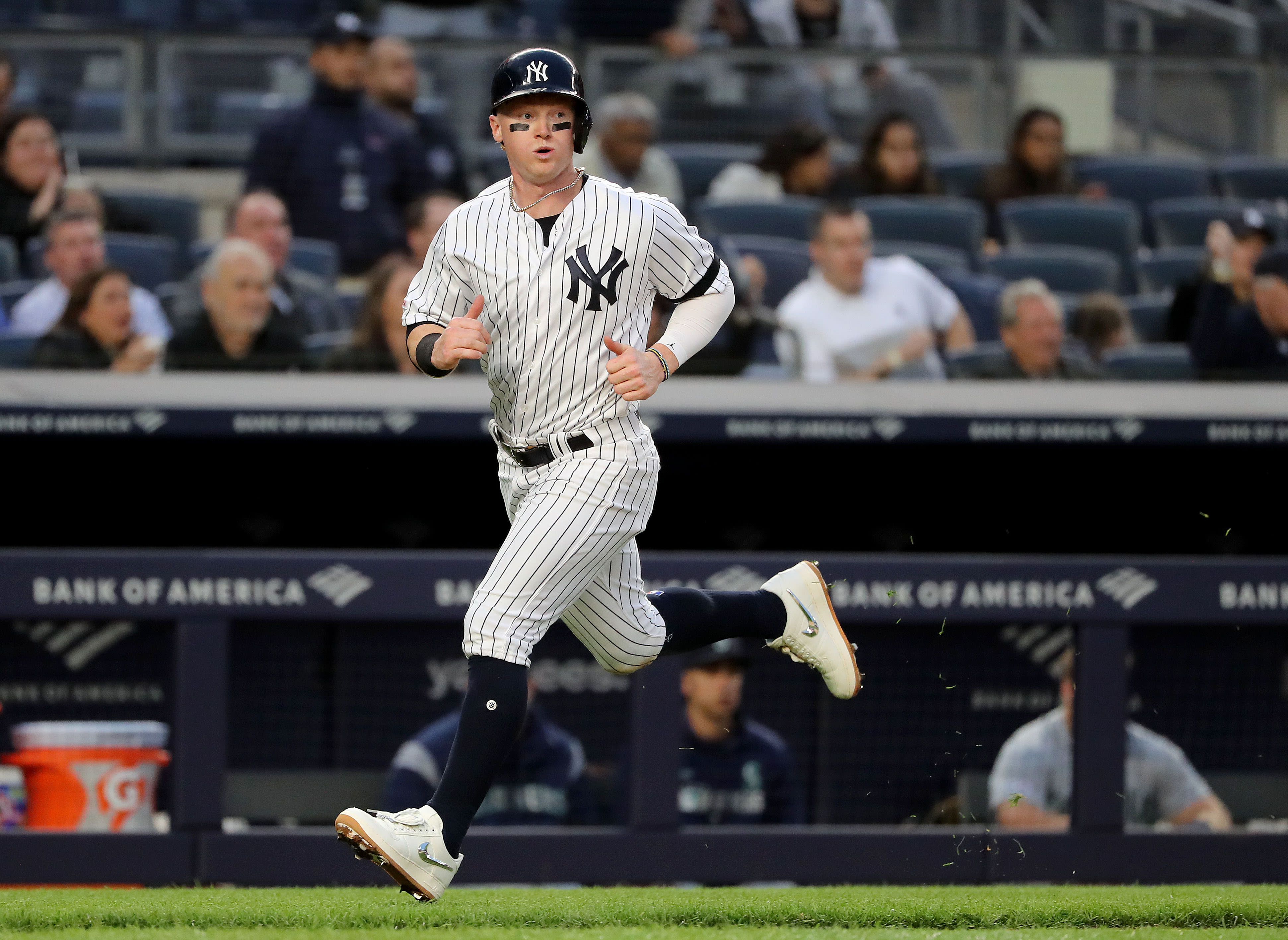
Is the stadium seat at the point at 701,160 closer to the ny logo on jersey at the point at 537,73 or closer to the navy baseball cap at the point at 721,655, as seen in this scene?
the navy baseball cap at the point at 721,655

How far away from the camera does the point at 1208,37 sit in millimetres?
7516

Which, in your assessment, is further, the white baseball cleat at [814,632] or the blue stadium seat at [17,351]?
the blue stadium seat at [17,351]

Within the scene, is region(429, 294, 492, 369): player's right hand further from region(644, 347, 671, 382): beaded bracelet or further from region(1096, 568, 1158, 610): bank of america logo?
region(1096, 568, 1158, 610): bank of america logo

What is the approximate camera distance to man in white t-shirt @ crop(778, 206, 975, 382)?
5.38m

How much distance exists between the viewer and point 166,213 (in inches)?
241

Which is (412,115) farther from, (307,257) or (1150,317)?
(1150,317)

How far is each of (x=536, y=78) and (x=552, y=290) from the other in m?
0.35

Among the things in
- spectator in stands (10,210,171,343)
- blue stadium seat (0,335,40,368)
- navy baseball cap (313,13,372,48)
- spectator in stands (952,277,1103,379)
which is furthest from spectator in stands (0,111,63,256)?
spectator in stands (952,277,1103,379)

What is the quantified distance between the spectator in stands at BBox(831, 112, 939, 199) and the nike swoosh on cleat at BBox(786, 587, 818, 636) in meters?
3.36

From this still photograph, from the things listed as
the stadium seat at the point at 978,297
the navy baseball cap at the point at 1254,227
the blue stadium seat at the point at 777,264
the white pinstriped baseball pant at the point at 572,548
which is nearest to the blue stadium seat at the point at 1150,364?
the stadium seat at the point at 978,297

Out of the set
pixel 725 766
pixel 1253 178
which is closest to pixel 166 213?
pixel 725 766

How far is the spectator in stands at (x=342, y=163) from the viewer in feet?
19.9

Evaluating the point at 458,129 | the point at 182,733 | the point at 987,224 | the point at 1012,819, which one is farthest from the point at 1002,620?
the point at 458,129

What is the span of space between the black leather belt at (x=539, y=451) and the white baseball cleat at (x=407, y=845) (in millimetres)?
617
